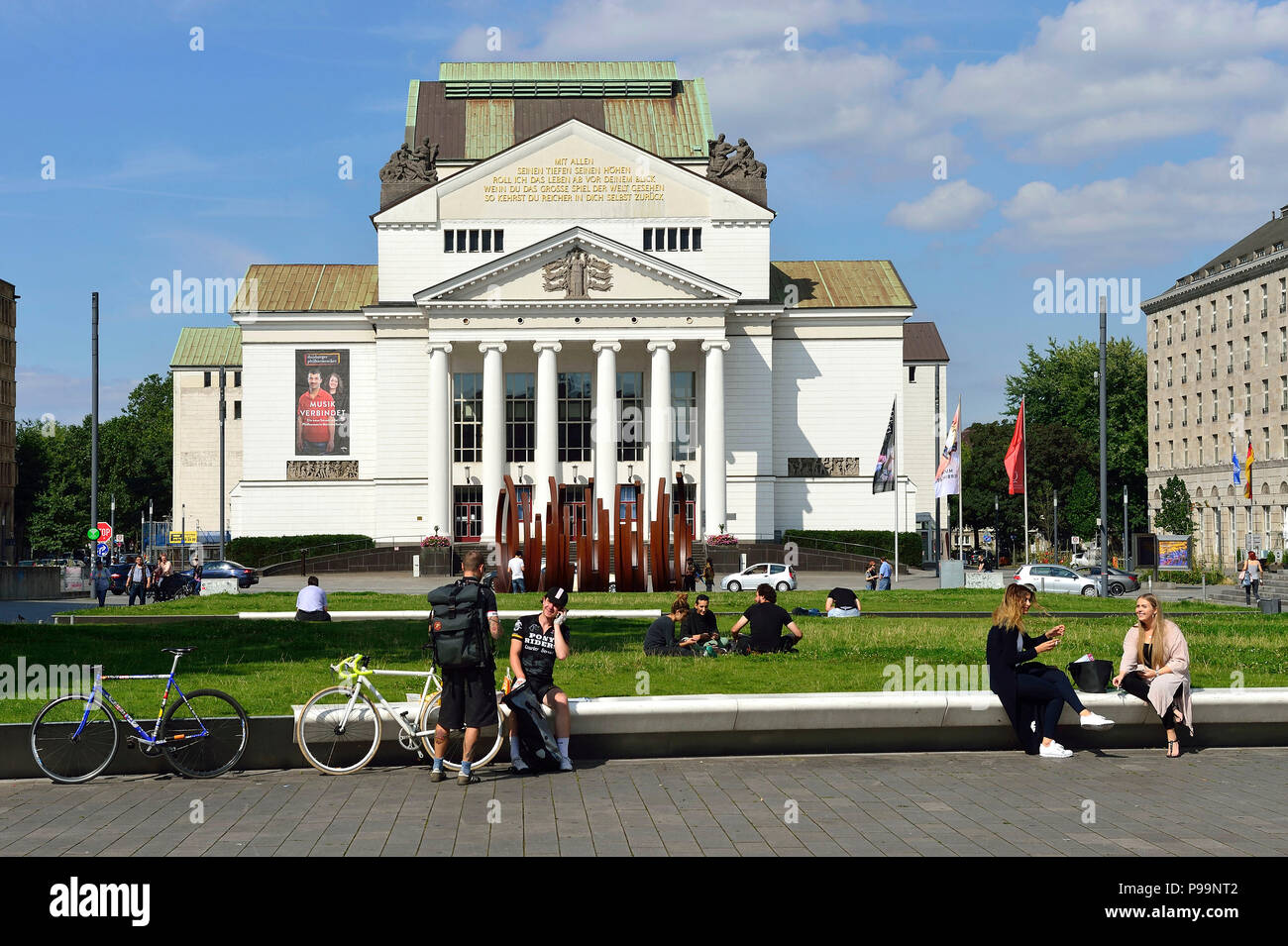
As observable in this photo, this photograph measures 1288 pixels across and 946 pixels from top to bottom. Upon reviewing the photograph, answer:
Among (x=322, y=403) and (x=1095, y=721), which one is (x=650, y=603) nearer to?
(x=1095, y=721)

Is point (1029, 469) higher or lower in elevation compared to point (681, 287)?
lower

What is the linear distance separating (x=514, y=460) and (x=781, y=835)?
66498 mm

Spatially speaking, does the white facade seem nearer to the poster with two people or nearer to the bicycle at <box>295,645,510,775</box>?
the poster with two people

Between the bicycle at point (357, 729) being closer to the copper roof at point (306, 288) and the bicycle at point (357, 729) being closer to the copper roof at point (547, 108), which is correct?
the copper roof at point (306, 288)

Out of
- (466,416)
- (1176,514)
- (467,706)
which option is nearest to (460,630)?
(467,706)

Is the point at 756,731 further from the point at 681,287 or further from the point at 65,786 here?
the point at 681,287

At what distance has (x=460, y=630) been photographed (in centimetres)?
1281

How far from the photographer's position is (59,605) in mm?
47156

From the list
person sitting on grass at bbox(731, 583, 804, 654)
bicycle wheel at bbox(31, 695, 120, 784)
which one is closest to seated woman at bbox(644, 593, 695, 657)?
person sitting on grass at bbox(731, 583, 804, 654)

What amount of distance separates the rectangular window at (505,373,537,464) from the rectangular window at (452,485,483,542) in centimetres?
274

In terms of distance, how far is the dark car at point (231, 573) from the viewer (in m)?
61.5

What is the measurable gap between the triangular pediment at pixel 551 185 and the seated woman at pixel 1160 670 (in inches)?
2527

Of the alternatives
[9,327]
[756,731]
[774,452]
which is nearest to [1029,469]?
[774,452]

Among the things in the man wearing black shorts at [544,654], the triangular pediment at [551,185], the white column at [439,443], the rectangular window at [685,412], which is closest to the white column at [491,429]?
the white column at [439,443]
